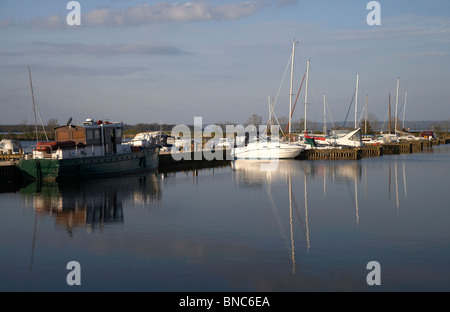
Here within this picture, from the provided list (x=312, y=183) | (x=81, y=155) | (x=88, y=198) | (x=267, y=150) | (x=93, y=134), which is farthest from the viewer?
(x=267, y=150)

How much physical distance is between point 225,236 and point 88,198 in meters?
12.5

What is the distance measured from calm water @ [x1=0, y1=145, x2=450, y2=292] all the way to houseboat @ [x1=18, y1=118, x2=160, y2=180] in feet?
4.37

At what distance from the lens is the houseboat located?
35.3m

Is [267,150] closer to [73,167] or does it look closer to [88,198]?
[73,167]

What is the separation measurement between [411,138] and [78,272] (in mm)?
96780

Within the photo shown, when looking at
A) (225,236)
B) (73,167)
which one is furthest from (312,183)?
(225,236)

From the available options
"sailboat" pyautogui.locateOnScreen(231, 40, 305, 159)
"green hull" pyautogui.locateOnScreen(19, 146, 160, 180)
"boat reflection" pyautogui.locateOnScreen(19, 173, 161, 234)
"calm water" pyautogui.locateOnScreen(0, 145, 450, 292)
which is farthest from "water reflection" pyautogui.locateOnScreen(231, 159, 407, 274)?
"green hull" pyautogui.locateOnScreen(19, 146, 160, 180)

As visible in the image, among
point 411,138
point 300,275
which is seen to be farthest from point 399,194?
point 411,138

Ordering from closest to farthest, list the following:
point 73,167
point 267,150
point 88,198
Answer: point 88,198
point 73,167
point 267,150

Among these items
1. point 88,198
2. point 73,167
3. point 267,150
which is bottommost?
point 88,198

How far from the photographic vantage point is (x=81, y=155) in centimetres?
3662

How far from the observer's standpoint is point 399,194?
32.2 metres

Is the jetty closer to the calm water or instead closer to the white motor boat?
the white motor boat

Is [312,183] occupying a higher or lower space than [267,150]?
lower
